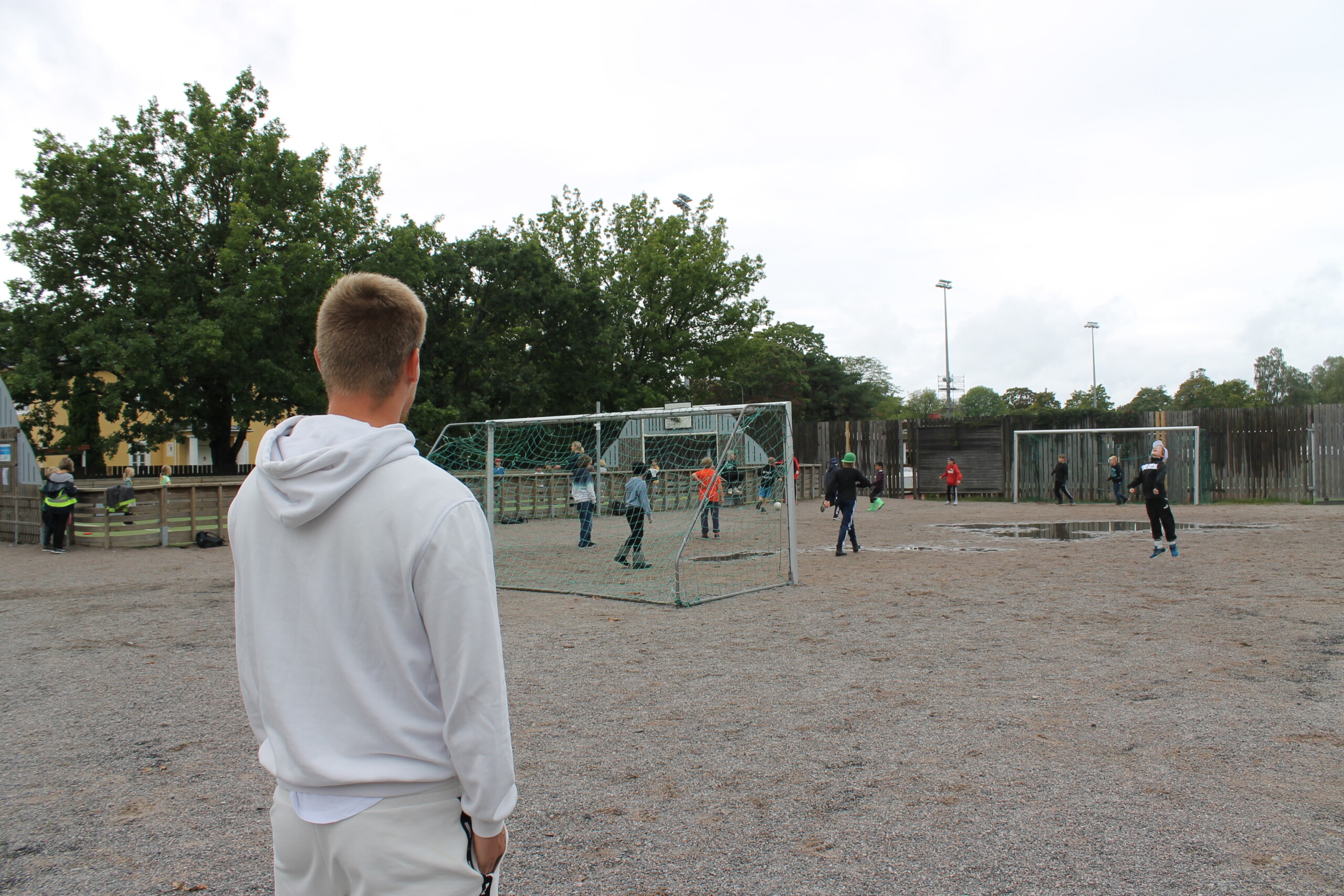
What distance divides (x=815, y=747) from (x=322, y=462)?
3973mm

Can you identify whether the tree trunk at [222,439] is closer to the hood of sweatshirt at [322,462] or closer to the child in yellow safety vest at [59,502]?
the child in yellow safety vest at [59,502]

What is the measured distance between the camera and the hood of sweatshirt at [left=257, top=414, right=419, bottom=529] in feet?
5.19

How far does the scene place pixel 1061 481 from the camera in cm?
2644

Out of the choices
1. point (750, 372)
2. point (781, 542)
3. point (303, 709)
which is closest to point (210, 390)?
point (781, 542)

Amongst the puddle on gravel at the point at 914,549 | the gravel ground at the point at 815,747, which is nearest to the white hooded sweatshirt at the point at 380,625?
the gravel ground at the point at 815,747

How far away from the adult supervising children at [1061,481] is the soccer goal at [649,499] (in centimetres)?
1090

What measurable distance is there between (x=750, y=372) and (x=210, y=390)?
3767 cm

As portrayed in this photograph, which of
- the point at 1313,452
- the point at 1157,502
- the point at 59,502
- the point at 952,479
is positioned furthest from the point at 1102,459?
the point at 59,502

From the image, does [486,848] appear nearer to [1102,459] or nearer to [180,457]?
[1102,459]

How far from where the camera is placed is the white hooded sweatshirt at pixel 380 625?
158 cm

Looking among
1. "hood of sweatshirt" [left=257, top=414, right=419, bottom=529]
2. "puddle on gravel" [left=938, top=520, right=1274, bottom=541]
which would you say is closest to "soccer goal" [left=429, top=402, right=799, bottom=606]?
"puddle on gravel" [left=938, top=520, right=1274, bottom=541]

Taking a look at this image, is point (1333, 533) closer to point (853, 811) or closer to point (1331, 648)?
point (1331, 648)

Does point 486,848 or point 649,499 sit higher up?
point 649,499

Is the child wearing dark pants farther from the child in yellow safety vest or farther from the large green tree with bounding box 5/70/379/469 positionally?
the large green tree with bounding box 5/70/379/469
